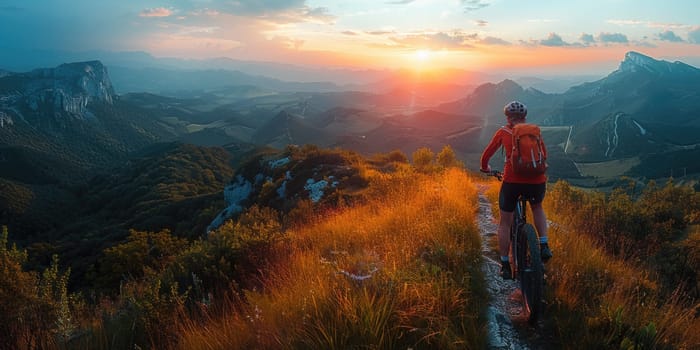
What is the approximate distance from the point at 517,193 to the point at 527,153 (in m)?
0.68

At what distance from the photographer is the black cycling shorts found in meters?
5.38

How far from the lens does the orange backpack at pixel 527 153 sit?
16.9ft

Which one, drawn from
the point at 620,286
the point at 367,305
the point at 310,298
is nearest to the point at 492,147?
the point at 620,286

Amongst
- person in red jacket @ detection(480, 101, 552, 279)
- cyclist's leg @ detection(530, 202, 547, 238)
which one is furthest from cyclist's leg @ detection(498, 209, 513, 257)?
cyclist's leg @ detection(530, 202, 547, 238)

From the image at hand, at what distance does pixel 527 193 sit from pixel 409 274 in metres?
2.25

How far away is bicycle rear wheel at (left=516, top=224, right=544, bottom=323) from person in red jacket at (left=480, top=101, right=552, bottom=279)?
256mm

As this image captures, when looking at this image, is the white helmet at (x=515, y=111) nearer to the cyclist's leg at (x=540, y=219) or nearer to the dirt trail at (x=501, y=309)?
the cyclist's leg at (x=540, y=219)

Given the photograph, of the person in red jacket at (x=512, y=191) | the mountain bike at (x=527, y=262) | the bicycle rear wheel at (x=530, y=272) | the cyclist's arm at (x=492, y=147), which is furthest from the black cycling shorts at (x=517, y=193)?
the cyclist's arm at (x=492, y=147)

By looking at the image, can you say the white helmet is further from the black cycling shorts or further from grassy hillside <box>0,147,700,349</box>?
grassy hillside <box>0,147,700,349</box>

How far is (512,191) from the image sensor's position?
554 cm

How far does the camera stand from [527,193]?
543 cm

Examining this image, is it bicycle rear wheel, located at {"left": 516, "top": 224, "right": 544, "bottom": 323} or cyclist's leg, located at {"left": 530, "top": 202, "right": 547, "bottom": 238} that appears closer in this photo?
bicycle rear wheel, located at {"left": 516, "top": 224, "right": 544, "bottom": 323}

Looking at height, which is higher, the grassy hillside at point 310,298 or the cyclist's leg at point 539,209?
the cyclist's leg at point 539,209

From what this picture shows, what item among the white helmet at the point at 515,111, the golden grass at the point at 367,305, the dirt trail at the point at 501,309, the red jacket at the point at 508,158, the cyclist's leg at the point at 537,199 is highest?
the white helmet at the point at 515,111
